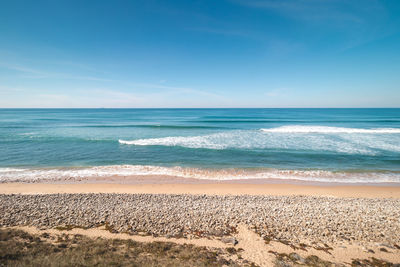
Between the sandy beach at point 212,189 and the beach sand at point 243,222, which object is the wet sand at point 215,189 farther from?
the beach sand at point 243,222

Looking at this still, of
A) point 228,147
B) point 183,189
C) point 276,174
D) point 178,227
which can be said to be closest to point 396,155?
point 276,174

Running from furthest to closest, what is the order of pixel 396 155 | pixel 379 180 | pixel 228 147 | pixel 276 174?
pixel 228 147
pixel 396 155
pixel 276 174
pixel 379 180

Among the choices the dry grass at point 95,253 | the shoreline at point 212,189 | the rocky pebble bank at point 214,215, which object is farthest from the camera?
the shoreline at point 212,189

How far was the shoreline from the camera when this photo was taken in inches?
344

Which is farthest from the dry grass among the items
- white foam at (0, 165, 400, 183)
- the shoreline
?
white foam at (0, 165, 400, 183)

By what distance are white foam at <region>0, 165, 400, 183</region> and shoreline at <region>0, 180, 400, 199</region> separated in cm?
98

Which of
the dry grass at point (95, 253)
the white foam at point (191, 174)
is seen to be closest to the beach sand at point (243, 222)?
the dry grass at point (95, 253)

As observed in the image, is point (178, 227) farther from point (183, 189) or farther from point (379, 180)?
point (379, 180)

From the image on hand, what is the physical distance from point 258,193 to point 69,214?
8366mm

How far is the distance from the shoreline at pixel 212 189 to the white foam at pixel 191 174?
0.98 metres

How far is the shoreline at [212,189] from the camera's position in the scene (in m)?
8.73

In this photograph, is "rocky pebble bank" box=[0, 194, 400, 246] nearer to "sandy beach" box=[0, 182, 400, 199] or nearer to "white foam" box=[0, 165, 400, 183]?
"sandy beach" box=[0, 182, 400, 199]

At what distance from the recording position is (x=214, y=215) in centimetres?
604

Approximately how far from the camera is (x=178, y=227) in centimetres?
541
